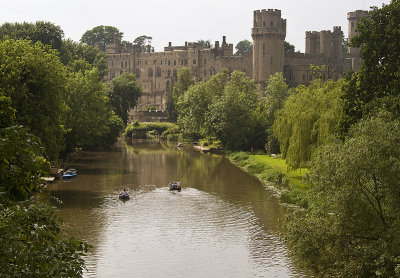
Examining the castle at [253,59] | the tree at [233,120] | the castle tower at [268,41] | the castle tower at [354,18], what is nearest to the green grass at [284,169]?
the tree at [233,120]

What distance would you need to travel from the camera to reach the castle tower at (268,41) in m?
93.3

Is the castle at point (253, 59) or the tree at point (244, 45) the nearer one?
the castle at point (253, 59)

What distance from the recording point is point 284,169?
42.9m

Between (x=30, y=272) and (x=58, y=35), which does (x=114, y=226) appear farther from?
(x=58, y=35)

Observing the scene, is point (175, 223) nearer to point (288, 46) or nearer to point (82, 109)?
point (82, 109)

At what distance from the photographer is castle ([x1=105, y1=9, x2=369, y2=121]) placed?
309ft

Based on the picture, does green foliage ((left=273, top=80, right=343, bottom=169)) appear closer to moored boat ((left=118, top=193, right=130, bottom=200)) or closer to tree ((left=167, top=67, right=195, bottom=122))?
moored boat ((left=118, top=193, right=130, bottom=200))

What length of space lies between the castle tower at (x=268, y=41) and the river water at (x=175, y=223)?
49.4 m

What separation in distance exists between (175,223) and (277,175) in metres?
12.8

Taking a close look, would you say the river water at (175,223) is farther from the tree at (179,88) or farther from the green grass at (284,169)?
the tree at (179,88)

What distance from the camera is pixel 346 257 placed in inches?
666

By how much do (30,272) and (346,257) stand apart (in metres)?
9.82

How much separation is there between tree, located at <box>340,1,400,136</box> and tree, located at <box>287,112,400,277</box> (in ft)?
27.0

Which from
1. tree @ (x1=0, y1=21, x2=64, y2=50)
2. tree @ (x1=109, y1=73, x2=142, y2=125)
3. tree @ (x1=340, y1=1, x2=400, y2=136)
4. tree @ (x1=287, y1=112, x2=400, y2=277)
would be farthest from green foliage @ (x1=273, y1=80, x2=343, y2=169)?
tree @ (x1=109, y1=73, x2=142, y2=125)
